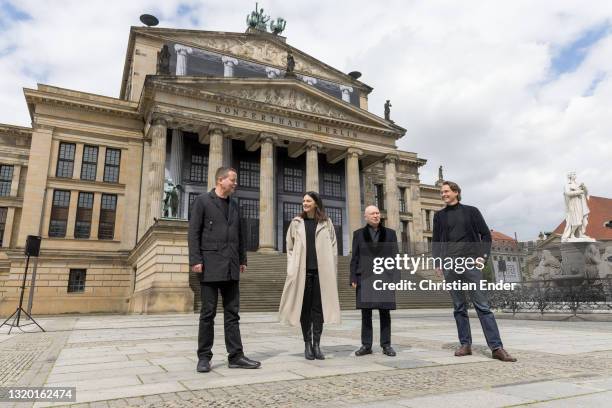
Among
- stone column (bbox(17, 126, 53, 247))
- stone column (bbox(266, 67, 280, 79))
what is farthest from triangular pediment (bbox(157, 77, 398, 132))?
stone column (bbox(17, 126, 53, 247))

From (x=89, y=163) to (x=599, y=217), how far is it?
54.3m

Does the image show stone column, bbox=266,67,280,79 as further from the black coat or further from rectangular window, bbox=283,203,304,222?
the black coat

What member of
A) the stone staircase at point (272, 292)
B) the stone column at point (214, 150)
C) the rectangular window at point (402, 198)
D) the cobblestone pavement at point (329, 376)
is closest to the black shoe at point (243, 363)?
the cobblestone pavement at point (329, 376)

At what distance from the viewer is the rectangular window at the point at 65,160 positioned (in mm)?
30812

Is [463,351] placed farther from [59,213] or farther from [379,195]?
[379,195]

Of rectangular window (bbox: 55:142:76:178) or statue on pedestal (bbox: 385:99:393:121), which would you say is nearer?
rectangular window (bbox: 55:142:76:178)

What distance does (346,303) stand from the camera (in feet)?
76.6

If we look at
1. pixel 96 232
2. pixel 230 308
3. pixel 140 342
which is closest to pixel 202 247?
pixel 230 308

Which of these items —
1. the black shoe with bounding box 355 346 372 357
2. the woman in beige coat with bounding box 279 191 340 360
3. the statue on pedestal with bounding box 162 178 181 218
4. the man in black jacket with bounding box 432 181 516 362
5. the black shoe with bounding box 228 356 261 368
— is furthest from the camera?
the statue on pedestal with bounding box 162 178 181 218

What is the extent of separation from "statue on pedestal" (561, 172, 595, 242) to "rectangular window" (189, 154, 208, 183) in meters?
25.3

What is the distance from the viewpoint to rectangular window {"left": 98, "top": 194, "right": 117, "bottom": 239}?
31109mm

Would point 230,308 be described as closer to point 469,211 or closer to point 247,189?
point 469,211

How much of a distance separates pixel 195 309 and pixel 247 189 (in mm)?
16771

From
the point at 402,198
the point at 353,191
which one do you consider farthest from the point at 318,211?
the point at 402,198
